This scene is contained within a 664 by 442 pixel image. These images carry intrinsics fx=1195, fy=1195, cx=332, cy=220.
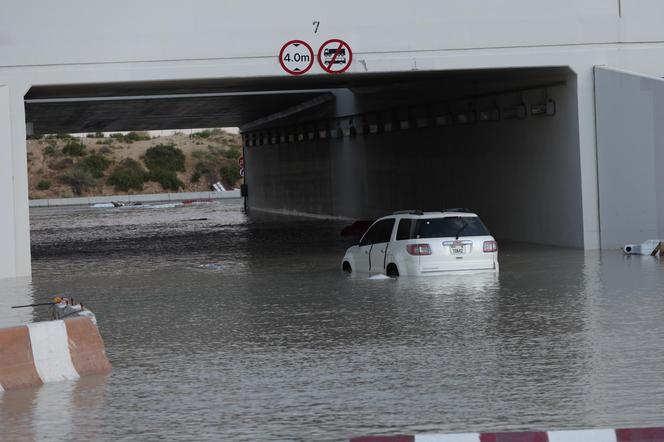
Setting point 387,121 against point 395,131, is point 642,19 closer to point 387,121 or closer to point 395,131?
point 395,131

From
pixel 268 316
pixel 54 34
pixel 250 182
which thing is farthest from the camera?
pixel 250 182

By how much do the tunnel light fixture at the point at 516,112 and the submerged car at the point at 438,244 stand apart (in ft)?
32.5

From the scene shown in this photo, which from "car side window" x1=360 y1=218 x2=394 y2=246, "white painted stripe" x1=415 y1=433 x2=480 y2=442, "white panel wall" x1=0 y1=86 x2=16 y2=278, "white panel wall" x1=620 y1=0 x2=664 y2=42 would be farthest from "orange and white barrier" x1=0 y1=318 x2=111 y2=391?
"white panel wall" x1=620 y1=0 x2=664 y2=42

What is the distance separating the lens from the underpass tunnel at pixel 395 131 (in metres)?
29.8

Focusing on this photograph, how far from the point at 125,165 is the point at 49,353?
11422 cm

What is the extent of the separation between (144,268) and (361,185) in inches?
817

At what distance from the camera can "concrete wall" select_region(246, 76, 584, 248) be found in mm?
29469

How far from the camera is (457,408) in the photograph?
9945mm

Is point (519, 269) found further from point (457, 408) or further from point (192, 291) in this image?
point (457, 408)

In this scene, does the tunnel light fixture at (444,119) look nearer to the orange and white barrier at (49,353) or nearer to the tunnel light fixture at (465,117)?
the tunnel light fixture at (465,117)

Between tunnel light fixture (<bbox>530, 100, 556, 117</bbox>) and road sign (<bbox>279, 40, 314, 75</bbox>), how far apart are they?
22.1 feet

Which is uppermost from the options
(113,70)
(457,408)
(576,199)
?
(113,70)

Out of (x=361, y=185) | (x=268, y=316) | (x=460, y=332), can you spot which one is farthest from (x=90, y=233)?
(x=460, y=332)

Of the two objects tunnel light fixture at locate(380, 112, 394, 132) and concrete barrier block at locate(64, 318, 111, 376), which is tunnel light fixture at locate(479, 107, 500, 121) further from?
concrete barrier block at locate(64, 318, 111, 376)
